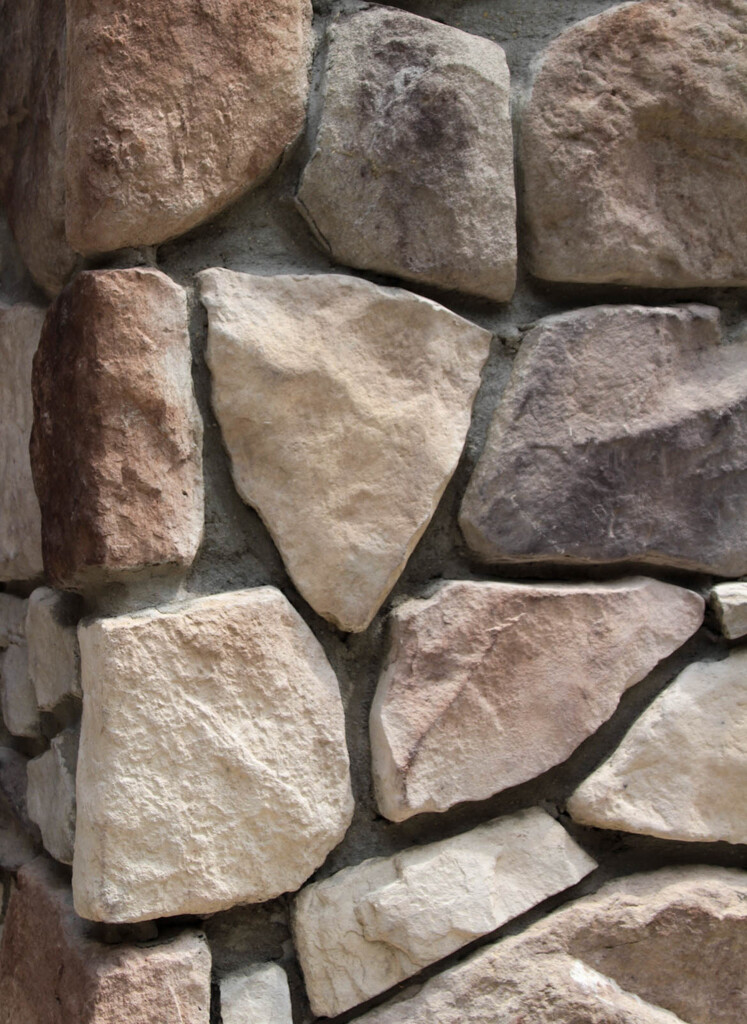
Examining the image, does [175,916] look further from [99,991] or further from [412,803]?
[412,803]

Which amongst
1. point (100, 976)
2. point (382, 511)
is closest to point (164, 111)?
point (382, 511)

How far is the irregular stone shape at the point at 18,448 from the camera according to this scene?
90cm

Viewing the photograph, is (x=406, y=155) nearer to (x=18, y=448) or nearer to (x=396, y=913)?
(x=18, y=448)

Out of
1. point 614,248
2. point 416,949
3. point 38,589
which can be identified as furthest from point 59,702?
point 614,248

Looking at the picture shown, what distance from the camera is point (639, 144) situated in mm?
875

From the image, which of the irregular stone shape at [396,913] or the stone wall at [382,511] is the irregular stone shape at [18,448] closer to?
the stone wall at [382,511]

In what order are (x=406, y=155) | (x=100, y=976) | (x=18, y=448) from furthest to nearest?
(x=18, y=448) < (x=406, y=155) < (x=100, y=976)

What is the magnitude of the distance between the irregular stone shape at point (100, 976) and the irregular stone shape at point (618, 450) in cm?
40

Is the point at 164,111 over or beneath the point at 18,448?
over

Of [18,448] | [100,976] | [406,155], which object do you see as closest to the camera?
[100,976]

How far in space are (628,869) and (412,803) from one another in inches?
9.1

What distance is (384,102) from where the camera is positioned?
808 millimetres

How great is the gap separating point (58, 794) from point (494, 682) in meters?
0.38

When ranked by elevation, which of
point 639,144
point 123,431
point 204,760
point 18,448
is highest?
point 639,144
